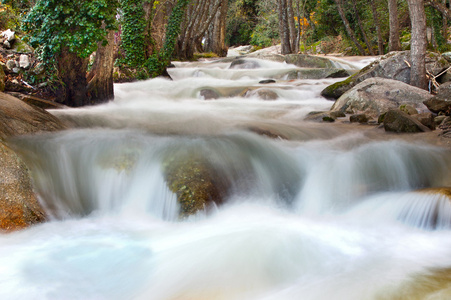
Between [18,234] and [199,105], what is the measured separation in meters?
7.28

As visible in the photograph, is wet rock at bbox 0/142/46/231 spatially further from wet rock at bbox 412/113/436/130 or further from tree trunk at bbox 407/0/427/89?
tree trunk at bbox 407/0/427/89

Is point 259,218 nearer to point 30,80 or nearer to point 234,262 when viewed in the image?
point 234,262

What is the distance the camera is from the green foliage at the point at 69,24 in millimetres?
7941

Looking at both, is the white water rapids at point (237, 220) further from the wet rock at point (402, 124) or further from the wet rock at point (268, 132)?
the wet rock at point (402, 124)

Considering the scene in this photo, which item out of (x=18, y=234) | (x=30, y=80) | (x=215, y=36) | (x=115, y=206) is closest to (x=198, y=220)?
(x=115, y=206)

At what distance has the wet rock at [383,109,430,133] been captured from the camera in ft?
22.1

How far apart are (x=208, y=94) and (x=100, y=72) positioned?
11.6 ft

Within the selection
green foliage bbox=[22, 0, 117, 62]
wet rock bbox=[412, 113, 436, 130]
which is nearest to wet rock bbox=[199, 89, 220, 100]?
green foliage bbox=[22, 0, 117, 62]

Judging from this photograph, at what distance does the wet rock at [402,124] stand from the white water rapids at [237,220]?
0.42 metres

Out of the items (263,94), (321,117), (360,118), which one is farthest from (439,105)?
(263,94)

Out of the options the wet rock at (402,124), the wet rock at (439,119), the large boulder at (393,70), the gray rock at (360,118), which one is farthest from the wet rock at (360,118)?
the large boulder at (393,70)

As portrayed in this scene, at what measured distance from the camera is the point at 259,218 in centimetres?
434

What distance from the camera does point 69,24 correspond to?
8008 mm

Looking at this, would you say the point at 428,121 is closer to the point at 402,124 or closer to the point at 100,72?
the point at 402,124
